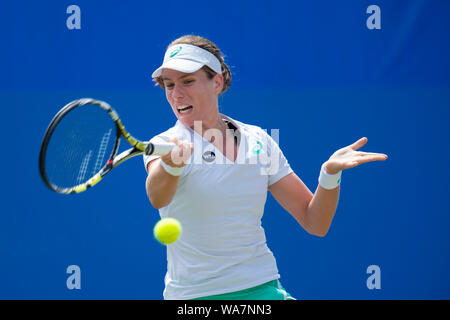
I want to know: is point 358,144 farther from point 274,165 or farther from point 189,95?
point 189,95

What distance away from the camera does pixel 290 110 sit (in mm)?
3098

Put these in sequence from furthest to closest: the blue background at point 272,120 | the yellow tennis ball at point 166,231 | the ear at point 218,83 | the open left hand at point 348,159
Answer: the blue background at point 272,120, the ear at point 218,83, the open left hand at point 348,159, the yellow tennis ball at point 166,231

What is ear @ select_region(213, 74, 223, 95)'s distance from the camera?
83.1 inches

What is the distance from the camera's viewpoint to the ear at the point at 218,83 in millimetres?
2111

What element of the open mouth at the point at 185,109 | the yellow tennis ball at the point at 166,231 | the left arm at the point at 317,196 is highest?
the open mouth at the point at 185,109

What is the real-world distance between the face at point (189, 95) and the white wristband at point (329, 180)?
17.5 inches

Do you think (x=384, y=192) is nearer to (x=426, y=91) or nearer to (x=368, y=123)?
(x=368, y=123)

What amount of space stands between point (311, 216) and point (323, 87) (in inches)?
46.2

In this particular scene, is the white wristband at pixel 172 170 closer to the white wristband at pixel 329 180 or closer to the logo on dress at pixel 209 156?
the logo on dress at pixel 209 156

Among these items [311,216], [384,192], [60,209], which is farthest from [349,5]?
[60,209]

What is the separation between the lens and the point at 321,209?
2061 mm

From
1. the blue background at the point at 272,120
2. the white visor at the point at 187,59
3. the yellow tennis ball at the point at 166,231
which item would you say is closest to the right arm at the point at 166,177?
the yellow tennis ball at the point at 166,231

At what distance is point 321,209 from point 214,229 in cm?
43

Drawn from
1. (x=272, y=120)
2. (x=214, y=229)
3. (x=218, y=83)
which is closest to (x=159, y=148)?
(x=214, y=229)
